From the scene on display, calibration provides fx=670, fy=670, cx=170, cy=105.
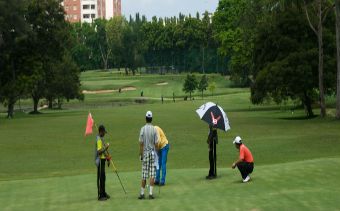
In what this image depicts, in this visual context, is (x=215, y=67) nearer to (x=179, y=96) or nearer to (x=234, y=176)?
(x=179, y=96)

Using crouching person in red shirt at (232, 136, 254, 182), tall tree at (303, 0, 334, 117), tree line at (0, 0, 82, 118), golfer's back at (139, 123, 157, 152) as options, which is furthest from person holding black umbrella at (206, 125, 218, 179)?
tree line at (0, 0, 82, 118)

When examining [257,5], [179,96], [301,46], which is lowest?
[179,96]

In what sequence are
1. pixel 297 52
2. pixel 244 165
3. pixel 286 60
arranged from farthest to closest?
pixel 297 52
pixel 286 60
pixel 244 165

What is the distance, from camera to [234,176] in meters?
21.5

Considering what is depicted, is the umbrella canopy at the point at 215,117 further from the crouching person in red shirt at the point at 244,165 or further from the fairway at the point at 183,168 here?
the fairway at the point at 183,168

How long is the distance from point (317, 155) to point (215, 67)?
6232 inches

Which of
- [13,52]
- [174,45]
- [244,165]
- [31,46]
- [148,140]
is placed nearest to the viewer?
[148,140]

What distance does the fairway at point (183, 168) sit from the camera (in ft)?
54.8

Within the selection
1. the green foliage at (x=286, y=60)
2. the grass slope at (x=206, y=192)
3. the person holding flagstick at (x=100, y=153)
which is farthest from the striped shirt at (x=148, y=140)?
the green foliage at (x=286, y=60)

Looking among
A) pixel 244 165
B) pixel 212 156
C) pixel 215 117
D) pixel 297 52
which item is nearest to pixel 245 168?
pixel 244 165

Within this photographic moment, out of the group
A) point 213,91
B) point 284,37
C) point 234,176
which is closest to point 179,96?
point 213,91

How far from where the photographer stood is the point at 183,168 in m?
28.5

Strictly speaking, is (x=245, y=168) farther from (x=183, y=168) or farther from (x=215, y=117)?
(x=183, y=168)

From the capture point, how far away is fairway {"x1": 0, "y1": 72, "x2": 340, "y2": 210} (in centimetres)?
1670
